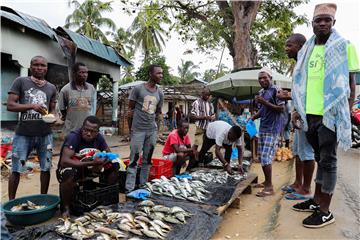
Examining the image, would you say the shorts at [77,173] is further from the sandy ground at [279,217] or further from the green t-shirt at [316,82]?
the green t-shirt at [316,82]

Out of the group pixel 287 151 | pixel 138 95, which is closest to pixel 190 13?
pixel 287 151

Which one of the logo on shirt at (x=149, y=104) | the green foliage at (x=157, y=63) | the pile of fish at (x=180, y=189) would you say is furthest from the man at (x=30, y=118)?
the green foliage at (x=157, y=63)

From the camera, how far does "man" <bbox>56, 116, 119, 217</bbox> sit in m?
3.68

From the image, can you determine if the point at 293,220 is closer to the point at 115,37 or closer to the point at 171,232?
the point at 171,232

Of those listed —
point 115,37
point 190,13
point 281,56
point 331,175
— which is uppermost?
point 115,37

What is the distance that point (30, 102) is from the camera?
3986 millimetres

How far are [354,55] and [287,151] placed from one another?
19.9ft

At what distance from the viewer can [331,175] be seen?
121 inches

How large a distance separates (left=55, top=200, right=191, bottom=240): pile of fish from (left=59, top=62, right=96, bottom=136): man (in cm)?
158

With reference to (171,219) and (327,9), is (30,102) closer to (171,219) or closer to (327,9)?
(171,219)

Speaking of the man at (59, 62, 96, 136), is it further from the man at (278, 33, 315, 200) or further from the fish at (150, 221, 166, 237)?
the man at (278, 33, 315, 200)

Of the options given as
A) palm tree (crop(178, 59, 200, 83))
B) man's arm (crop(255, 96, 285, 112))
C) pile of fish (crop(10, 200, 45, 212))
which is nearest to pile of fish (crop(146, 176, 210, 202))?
pile of fish (crop(10, 200, 45, 212))

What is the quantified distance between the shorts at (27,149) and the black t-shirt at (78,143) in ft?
1.63

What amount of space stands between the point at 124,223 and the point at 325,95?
2.56 m
